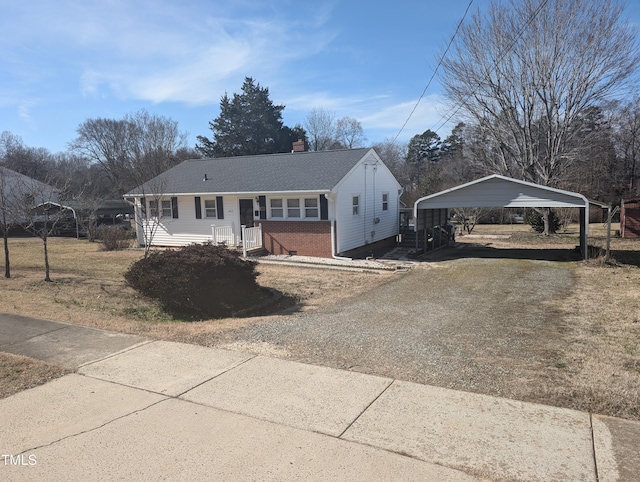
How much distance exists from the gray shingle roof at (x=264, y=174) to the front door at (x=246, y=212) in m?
0.71

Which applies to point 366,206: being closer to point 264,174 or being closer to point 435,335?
point 264,174

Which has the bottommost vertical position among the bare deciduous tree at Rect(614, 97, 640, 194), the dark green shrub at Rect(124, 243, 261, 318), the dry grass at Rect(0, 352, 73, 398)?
the dry grass at Rect(0, 352, 73, 398)

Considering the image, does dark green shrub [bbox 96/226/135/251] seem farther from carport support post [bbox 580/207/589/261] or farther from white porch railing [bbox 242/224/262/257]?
carport support post [bbox 580/207/589/261]

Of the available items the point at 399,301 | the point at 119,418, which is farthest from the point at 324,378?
the point at 399,301

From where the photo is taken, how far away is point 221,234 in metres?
19.7

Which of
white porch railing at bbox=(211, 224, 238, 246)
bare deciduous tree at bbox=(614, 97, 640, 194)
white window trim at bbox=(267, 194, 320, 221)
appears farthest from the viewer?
bare deciduous tree at bbox=(614, 97, 640, 194)

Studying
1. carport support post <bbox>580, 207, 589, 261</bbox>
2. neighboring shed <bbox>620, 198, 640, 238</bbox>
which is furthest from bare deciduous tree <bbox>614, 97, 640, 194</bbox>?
carport support post <bbox>580, 207, 589, 261</bbox>

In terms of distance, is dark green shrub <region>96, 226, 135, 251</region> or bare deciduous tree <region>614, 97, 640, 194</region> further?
bare deciduous tree <region>614, 97, 640, 194</region>

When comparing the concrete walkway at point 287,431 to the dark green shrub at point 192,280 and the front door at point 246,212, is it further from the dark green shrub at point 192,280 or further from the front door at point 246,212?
the front door at point 246,212

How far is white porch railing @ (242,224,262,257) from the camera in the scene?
17.6 meters

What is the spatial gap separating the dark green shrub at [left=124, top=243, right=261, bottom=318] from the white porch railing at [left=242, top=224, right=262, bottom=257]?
8.05 m

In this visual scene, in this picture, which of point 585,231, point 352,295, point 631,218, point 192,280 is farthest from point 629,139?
point 192,280

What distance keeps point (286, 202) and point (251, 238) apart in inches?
80.5

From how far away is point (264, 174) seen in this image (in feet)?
66.2
